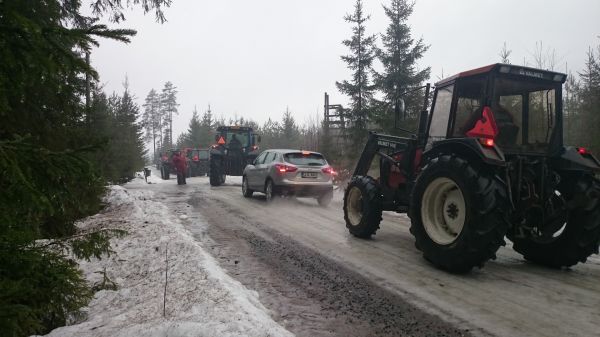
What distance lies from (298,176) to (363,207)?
4852 millimetres

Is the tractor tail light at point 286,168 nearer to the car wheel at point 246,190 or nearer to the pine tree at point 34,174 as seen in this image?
the car wheel at point 246,190

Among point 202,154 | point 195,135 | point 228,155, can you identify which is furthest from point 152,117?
point 228,155

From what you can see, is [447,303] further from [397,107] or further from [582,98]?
[582,98]

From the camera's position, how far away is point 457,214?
525cm

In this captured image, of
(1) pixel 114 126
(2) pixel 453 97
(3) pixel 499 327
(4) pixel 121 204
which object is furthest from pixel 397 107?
(1) pixel 114 126

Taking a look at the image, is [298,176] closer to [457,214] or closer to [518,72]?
[457,214]

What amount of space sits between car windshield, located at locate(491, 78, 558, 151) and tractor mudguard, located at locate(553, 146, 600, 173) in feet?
0.95

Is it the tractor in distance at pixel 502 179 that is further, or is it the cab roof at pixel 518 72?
the cab roof at pixel 518 72

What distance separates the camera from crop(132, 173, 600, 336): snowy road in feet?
11.5

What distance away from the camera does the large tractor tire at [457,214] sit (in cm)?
461

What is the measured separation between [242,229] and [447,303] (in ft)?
15.7

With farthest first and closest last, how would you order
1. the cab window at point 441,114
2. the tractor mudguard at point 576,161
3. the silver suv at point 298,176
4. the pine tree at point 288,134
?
the pine tree at point 288,134
the silver suv at point 298,176
the cab window at point 441,114
the tractor mudguard at point 576,161

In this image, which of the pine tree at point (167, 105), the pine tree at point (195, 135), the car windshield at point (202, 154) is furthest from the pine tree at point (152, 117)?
the car windshield at point (202, 154)

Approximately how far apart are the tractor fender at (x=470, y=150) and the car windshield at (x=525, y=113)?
62 centimetres
